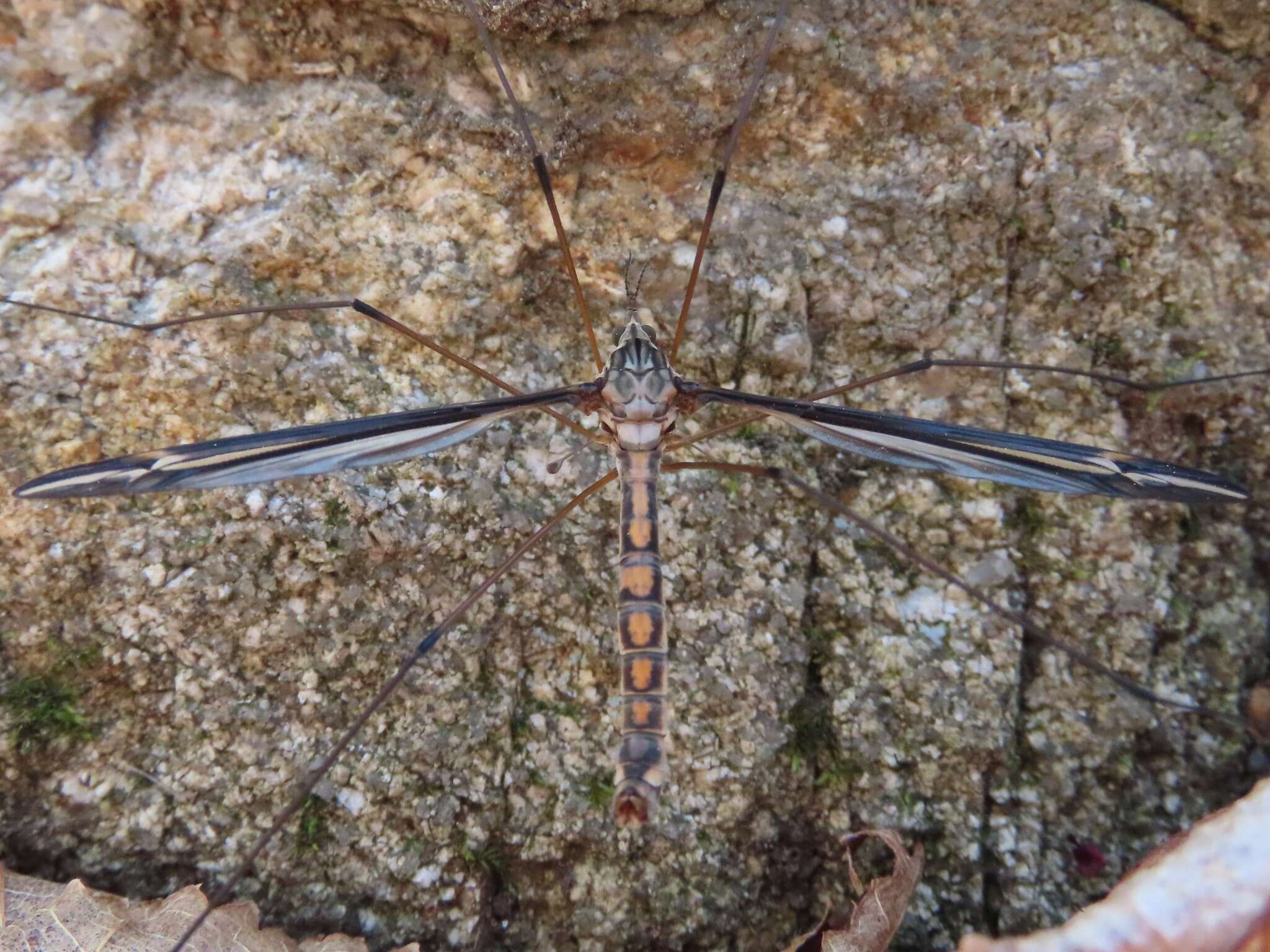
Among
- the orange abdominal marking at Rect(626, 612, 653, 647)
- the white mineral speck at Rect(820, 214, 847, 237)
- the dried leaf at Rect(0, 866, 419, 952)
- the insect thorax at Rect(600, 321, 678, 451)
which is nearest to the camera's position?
the dried leaf at Rect(0, 866, 419, 952)

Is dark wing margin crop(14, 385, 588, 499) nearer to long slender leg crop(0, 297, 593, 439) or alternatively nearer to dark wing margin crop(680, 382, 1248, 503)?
long slender leg crop(0, 297, 593, 439)

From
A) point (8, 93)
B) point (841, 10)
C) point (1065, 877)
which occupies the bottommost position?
point (1065, 877)

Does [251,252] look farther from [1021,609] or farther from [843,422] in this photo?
[1021,609]

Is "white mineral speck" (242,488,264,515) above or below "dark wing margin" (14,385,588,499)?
below

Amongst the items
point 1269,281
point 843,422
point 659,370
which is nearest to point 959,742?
point 843,422

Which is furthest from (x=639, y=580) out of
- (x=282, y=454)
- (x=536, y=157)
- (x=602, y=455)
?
(x=536, y=157)

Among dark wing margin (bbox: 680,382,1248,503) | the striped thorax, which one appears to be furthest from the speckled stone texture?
dark wing margin (bbox: 680,382,1248,503)
